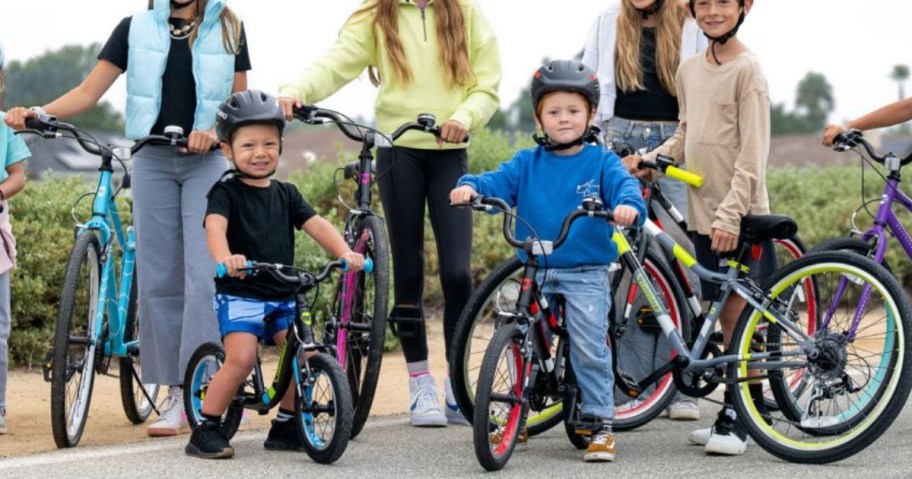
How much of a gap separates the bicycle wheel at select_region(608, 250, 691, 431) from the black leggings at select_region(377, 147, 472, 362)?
785 millimetres

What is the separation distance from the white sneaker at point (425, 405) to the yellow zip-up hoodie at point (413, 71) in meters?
1.11

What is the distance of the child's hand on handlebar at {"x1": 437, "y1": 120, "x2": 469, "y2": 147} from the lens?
6.96 meters

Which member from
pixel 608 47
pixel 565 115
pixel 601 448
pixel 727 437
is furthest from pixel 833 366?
pixel 608 47

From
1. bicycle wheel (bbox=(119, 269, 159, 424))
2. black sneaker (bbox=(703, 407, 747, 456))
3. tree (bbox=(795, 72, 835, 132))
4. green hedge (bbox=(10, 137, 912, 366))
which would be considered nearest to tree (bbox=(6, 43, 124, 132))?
tree (bbox=(795, 72, 835, 132))

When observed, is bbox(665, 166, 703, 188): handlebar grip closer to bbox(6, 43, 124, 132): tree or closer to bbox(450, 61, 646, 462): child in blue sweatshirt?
bbox(450, 61, 646, 462): child in blue sweatshirt

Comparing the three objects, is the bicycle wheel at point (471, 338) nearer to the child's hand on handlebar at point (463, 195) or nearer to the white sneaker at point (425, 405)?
the child's hand on handlebar at point (463, 195)

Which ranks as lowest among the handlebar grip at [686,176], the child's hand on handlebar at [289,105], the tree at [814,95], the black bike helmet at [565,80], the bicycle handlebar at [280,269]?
the bicycle handlebar at [280,269]

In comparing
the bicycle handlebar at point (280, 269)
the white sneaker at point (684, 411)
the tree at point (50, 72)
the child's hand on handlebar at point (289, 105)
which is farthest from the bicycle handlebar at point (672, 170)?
the tree at point (50, 72)

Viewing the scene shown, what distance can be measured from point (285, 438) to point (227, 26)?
1.94 m

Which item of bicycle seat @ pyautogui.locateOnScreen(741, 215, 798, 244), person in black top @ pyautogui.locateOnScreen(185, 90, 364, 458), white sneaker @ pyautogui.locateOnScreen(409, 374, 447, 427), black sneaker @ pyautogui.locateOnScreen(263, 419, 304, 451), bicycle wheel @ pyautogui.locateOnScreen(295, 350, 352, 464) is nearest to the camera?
bicycle wheel @ pyautogui.locateOnScreen(295, 350, 352, 464)

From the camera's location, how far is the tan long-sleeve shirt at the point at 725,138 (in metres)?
6.66

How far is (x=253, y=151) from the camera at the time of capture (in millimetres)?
6438

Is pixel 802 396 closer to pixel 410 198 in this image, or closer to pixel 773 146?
pixel 410 198

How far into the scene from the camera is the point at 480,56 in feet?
24.6
